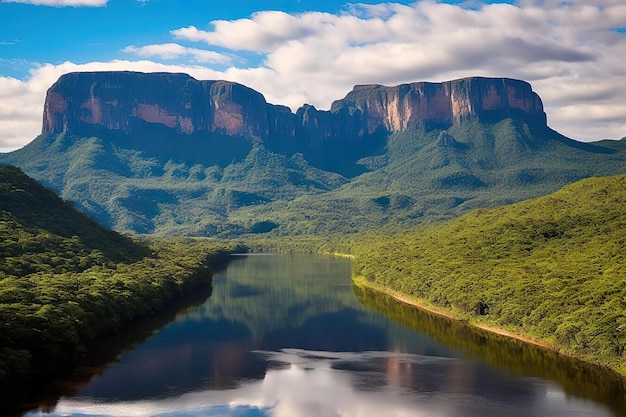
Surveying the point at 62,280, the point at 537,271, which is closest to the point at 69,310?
the point at 62,280

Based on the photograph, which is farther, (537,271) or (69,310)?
(537,271)

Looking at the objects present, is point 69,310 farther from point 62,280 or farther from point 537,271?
point 537,271

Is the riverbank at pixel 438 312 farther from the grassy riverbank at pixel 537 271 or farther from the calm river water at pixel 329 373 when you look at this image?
the calm river water at pixel 329 373

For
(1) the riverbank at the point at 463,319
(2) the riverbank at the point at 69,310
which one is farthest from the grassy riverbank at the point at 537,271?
(2) the riverbank at the point at 69,310

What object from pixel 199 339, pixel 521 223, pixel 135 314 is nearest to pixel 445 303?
pixel 521 223

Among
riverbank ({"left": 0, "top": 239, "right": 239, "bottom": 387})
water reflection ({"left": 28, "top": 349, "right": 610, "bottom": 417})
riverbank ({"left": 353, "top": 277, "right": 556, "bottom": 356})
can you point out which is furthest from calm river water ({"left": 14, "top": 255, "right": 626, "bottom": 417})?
riverbank ({"left": 0, "top": 239, "right": 239, "bottom": 387})

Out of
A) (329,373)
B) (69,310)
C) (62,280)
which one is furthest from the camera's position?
(62,280)

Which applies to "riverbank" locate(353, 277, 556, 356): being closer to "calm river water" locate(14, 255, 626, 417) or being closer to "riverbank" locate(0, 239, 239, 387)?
"calm river water" locate(14, 255, 626, 417)

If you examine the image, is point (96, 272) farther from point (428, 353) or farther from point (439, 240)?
point (439, 240)
